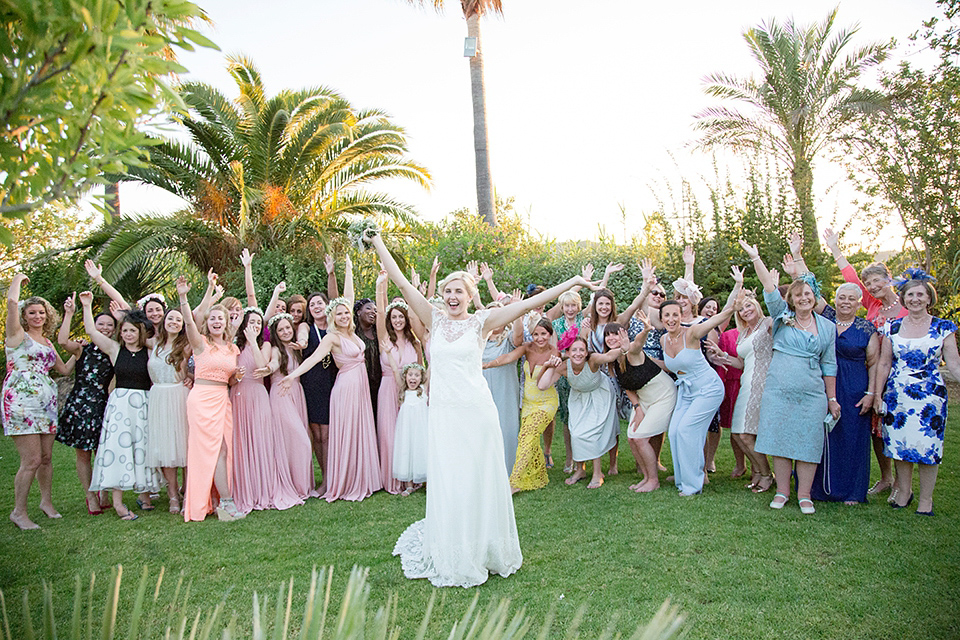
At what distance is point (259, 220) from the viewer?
15.2 meters

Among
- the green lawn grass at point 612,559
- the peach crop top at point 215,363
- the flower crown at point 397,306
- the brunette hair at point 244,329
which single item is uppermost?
the flower crown at point 397,306

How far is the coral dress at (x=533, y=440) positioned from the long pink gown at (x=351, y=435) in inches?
61.4

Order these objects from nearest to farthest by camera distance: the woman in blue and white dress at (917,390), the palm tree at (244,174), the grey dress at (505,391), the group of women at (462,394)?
the group of women at (462,394) < the woman in blue and white dress at (917,390) < the grey dress at (505,391) < the palm tree at (244,174)

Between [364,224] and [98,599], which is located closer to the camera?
[98,599]

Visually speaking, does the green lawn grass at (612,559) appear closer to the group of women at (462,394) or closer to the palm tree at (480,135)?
the group of women at (462,394)

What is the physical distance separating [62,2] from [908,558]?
5.74 meters

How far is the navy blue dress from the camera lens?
622 cm

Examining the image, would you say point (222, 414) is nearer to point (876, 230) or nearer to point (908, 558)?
point (908, 558)

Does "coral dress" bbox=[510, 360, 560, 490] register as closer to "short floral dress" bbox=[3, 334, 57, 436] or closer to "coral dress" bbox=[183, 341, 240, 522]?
"coral dress" bbox=[183, 341, 240, 522]

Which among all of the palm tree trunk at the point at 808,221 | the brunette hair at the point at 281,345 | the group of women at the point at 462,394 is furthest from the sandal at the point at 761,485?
the palm tree trunk at the point at 808,221

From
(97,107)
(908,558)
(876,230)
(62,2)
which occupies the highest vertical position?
(876,230)

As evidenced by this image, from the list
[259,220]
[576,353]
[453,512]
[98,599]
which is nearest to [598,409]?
[576,353]

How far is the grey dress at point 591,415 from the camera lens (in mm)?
7363

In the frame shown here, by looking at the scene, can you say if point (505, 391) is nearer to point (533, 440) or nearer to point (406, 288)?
point (533, 440)
